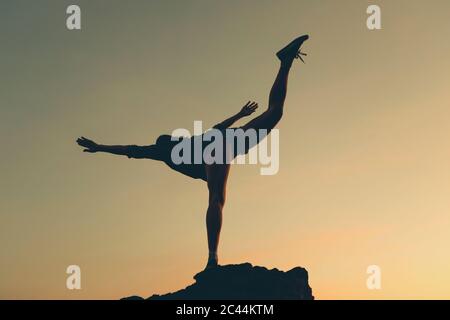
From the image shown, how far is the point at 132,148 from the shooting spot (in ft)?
73.3

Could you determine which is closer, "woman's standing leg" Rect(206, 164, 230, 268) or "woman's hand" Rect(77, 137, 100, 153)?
"woman's standing leg" Rect(206, 164, 230, 268)

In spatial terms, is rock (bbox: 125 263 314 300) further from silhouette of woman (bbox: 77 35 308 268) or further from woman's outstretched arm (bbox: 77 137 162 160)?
woman's outstretched arm (bbox: 77 137 162 160)

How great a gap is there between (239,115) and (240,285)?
5.25m

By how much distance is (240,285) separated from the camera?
64.7 ft

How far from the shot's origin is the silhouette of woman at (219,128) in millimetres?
21203

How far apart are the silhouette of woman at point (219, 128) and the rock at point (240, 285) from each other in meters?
1.99

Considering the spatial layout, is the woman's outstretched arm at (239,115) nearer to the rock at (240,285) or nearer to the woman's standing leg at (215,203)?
the woman's standing leg at (215,203)

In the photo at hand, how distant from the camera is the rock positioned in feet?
64.7

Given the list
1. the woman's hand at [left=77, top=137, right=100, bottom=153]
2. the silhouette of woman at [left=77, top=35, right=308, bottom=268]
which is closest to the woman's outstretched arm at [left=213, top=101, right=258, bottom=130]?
the silhouette of woman at [left=77, top=35, right=308, bottom=268]

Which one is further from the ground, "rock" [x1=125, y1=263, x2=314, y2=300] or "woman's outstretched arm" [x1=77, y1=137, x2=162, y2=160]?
"woman's outstretched arm" [x1=77, y1=137, x2=162, y2=160]

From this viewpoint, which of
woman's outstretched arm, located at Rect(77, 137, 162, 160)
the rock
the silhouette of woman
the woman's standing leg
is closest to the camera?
the rock

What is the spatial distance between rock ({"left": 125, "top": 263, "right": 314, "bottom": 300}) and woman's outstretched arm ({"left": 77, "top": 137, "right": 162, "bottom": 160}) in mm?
4426
